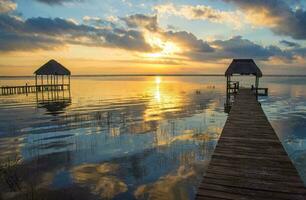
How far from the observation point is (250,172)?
634cm

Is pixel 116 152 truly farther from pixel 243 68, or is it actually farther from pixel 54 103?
pixel 243 68

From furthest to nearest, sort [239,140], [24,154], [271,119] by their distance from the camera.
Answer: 1. [271,119]
2. [24,154]
3. [239,140]

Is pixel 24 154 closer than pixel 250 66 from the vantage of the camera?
Yes

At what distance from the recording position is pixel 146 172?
392 inches

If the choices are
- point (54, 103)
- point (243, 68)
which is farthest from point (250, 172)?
point (54, 103)

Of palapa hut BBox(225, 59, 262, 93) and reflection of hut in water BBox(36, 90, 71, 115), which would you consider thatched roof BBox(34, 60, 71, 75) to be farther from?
palapa hut BBox(225, 59, 262, 93)

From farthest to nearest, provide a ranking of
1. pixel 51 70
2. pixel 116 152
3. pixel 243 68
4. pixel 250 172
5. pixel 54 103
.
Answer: pixel 51 70
pixel 243 68
pixel 54 103
pixel 116 152
pixel 250 172

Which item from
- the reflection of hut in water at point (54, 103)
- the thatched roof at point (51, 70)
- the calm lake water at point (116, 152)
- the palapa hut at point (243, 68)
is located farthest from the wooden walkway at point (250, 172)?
the thatched roof at point (51, 70)

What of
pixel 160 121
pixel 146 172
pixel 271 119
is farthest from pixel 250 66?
pixel 146 172

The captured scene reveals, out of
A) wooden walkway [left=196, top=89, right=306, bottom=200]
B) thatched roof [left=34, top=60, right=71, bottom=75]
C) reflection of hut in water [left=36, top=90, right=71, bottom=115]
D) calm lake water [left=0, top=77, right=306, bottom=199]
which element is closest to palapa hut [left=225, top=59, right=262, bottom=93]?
calm lake water [left=0, top=77, right=306, bottom=199]

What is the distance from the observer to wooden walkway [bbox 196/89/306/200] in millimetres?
5215

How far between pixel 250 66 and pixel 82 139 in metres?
25.7

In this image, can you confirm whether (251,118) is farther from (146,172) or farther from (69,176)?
(69,176)

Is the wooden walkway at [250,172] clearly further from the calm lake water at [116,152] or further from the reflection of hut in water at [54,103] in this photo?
the reflection of hut in water at [54,103]
